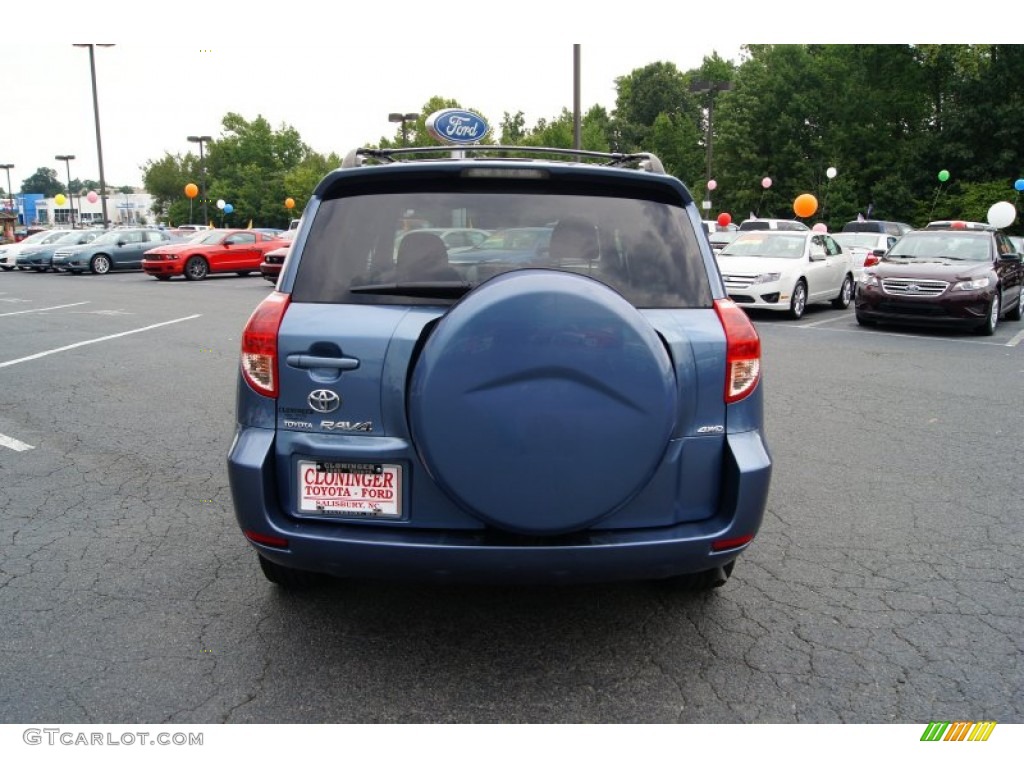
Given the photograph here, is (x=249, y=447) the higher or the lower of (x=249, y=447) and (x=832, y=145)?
the lower

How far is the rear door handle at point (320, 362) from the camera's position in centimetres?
274

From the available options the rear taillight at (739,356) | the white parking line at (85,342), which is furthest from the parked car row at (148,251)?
the rear taillight at (739,356)

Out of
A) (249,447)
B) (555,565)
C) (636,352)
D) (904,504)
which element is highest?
(636,352)

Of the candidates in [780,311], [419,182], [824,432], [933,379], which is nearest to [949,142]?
[780,311]

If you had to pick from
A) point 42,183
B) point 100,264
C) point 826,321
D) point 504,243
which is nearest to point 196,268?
point 100,264

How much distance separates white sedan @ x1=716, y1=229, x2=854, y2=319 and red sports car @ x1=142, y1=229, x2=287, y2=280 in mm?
16775

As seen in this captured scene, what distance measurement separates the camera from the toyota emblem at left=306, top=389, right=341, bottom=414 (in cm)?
276

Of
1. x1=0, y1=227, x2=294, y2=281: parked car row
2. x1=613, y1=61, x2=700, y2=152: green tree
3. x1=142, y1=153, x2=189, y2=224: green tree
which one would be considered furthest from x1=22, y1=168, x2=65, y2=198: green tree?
x1=0, y1=227, x2=294, y2=281: parked car row

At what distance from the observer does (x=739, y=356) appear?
2920mm

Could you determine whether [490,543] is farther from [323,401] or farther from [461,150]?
[461,150]

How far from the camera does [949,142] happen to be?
143 ft
